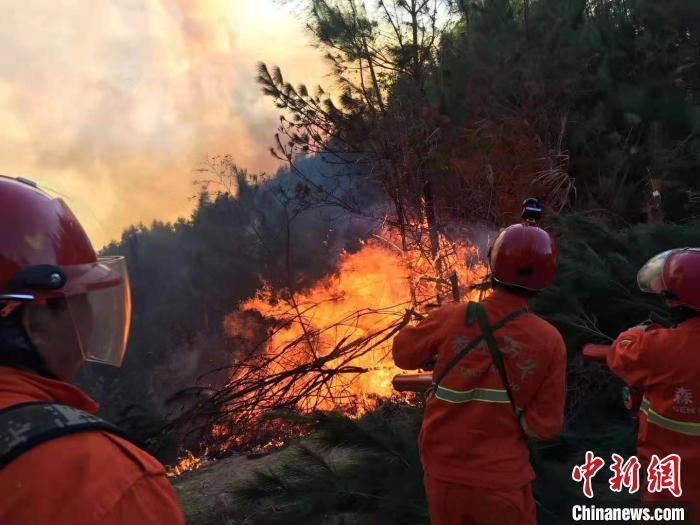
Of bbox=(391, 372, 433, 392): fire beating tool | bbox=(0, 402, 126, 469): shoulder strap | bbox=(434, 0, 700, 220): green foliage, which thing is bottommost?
bbox=(391, 372, 433, 392): fire beating tool

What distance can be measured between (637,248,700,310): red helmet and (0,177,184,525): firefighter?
7.64ft

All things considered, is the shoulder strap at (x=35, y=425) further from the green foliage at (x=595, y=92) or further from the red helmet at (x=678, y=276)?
the green foliage at (x=595, y=92)

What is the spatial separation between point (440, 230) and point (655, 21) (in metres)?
4.50

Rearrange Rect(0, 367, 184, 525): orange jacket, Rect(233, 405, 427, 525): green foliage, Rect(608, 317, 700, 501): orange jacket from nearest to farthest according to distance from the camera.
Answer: Rect(0, 367, 184, 525): orange jacket
Rect(608, 317, 700, 501): orange jacket
Rect(233, 405, 427, 525): green foliage

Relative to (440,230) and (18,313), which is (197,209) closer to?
(440,230)

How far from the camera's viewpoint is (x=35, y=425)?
0.83 m

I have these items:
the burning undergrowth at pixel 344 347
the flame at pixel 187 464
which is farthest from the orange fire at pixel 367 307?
the flame at pixel 187 464

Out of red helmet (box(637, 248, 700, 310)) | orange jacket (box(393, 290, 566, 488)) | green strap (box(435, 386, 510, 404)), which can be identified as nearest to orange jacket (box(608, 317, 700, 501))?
red helmet (box(637, 248, 700, 310))

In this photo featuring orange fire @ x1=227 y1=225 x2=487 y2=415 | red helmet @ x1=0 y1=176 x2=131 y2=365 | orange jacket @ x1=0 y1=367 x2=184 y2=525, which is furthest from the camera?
orange fire @ x1=227 y1=225 x2=487 y2=415

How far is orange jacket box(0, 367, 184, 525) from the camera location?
2.53 ft

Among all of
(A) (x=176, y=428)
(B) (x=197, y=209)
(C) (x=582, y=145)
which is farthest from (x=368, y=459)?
(B) (x=197, y=209)

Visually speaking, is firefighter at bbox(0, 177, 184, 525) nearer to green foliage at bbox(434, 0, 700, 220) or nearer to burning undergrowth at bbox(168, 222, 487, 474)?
burning undergrowth at bbox(168, 222, 487, 474)

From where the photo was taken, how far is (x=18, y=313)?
1081 millimetres

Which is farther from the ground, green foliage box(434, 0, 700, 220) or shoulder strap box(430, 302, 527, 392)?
green foliage box(434, 0, 700, 220)
